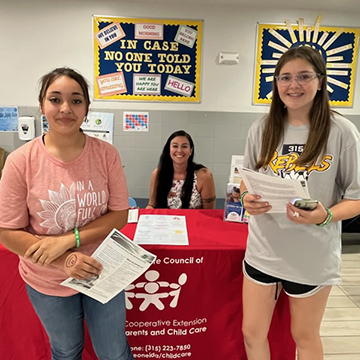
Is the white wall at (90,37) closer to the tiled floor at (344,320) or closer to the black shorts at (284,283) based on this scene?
the tiled floor at (344,320)

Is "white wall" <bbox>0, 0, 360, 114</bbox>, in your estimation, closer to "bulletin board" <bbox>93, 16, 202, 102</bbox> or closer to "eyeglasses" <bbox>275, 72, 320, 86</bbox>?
"bulletin board" <bbox>93, 16, 202, 102</bbox>

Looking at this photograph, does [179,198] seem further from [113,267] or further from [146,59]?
[146,59]

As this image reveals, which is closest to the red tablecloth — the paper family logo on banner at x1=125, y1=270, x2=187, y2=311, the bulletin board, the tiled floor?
the paper family logo on banner at x1=125, y1=270, x2=187, y2=311

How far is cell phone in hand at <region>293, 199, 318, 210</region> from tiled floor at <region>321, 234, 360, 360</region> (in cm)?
133

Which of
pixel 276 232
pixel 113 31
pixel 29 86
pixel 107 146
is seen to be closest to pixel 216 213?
pixel 276 232

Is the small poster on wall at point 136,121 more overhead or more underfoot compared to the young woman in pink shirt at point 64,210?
more overhead

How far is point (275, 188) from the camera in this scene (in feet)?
3.74

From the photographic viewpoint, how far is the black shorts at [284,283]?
4.00 feet

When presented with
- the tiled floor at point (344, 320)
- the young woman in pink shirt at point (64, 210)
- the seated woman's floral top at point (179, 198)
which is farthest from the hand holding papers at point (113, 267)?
the tiled floor at point (344, 320)

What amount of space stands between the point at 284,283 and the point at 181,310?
0.56 meters

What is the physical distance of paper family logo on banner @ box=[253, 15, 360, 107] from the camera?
11.4ft

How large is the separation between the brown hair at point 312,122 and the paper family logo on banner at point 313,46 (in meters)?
2.49

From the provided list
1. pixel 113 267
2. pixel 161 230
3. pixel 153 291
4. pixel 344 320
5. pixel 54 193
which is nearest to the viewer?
pixel 54 193

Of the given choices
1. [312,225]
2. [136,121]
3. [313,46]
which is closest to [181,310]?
[312,225]
